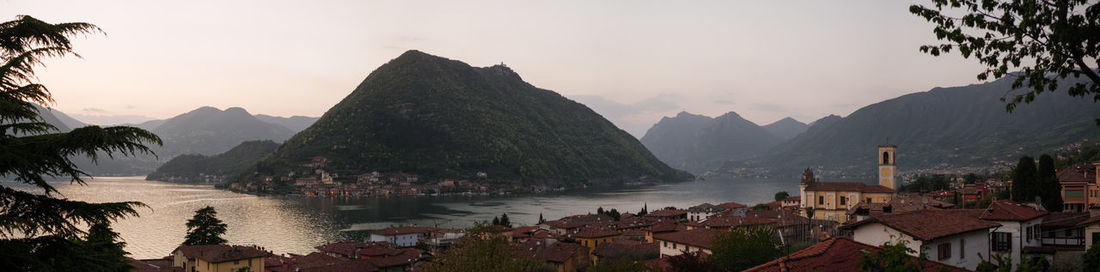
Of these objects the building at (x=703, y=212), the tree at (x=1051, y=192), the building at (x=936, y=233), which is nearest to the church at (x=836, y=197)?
the building at (x=703, y=212)

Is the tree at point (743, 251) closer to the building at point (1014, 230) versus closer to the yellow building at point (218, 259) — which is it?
the building at point (1014, 230)

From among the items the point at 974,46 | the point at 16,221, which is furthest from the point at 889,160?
the point at 16,221

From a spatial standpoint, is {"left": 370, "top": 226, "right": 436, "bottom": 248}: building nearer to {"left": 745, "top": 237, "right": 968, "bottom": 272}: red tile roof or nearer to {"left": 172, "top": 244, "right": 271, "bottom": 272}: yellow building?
{"left": 172, "top": 244, "right": 271, "bottom": 272}: yellow building

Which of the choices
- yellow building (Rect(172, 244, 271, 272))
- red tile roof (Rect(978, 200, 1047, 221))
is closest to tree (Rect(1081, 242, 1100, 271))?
red tile roof (Rect(978, 200, 1047, 221))

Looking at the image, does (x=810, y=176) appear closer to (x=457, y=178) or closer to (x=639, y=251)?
(x=639, y=251)

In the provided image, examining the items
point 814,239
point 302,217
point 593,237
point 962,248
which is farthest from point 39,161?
point 302,217

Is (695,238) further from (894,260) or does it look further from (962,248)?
(894,260)
